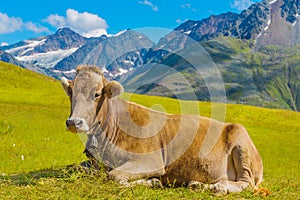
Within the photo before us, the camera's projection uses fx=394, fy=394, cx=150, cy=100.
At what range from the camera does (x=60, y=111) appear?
50.8 meters

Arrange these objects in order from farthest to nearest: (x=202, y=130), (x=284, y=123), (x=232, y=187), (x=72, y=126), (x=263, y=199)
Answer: (x=284, y=123) < (x=202, y=130) < (x=232, y=187) < (x=263, y=199) < (x=72, y=126)

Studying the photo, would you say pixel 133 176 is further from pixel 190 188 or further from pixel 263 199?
pixel 263 199

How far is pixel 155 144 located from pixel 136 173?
122 centimetres

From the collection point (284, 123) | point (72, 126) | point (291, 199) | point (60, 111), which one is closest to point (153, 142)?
point (72, 126)

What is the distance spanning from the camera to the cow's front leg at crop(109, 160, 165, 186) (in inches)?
446

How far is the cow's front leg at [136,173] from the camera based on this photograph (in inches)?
446

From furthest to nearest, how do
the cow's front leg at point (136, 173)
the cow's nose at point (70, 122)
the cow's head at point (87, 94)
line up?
the cow's front leg at point (136, 173) < the cow's head at point (87, 94) < the cow's nose at point (70, 122)

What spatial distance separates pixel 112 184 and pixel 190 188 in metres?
2.47

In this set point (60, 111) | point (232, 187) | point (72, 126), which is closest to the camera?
point (72, 126)

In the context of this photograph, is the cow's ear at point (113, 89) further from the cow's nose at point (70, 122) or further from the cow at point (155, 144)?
the cow's nose at point (70, 122)

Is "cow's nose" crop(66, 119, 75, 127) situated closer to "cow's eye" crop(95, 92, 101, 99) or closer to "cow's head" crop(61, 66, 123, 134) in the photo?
"cow's head" crop(61, 66, 123, 134)

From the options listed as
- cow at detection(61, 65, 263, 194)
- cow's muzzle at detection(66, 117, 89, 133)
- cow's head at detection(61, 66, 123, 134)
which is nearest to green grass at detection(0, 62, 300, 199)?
cow at detection(61, 65, 263, 194)

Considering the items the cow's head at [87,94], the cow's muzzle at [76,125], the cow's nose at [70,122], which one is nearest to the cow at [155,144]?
the cow's head at [87,94]

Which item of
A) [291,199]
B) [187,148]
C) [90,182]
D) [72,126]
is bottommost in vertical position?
[291,199]
